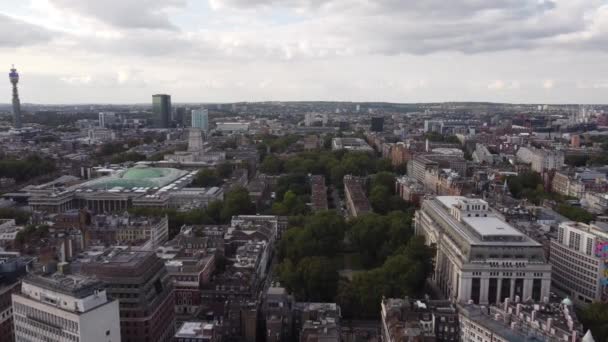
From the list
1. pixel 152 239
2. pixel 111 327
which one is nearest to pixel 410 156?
pixel 152 239

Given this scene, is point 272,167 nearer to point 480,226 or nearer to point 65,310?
point 480,226

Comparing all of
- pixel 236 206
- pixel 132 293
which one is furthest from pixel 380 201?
pixel 132 293

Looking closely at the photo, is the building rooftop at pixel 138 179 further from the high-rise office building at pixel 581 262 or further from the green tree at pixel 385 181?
the high-rise office building at pixel 581 262

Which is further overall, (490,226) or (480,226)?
(490,226)

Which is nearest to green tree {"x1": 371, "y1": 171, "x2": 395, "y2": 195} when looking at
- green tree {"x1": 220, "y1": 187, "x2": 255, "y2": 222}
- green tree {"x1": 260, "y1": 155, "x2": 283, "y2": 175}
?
green tree {"x1": 220, "y1": 187, "x2": 255, "y2": 222}

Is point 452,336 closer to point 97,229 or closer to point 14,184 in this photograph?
point 97,229

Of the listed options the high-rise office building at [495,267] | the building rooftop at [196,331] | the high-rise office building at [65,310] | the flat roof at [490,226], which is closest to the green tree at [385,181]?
the flat roof at [490,226]
